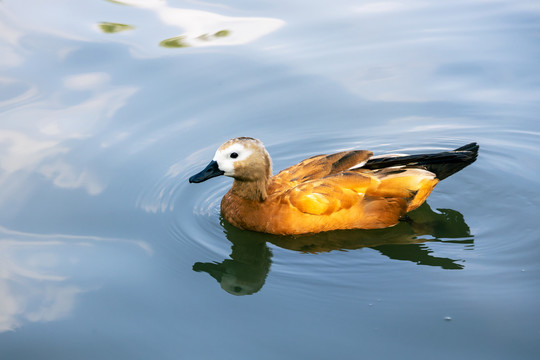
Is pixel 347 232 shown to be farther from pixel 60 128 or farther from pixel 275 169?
pixel 60 128

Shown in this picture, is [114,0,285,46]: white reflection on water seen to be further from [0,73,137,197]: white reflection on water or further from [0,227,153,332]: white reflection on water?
[0,227,153,332]: white reflection on water

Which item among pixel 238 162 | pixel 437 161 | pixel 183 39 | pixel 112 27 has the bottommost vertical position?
pixel 437 161

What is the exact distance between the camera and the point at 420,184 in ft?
25.6

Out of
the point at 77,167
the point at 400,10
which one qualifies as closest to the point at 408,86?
the point at 400,10

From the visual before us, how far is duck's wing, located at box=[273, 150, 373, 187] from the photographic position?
782 cm

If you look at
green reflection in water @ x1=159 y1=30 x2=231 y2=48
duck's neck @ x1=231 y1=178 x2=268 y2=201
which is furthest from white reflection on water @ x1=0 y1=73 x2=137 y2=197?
duck's neck @ x1=231 y1=178 x2=268 y2=201

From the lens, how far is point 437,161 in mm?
7828

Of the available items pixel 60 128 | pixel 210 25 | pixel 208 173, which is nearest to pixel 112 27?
pixel 210 25

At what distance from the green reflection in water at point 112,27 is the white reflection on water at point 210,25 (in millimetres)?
625

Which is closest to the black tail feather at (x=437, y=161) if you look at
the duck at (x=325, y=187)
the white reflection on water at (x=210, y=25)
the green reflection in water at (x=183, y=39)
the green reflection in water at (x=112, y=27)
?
the duck at (x=325, y=187)

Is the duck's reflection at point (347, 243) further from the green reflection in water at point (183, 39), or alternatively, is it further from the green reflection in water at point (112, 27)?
the green reflection in water at point (112, 27)

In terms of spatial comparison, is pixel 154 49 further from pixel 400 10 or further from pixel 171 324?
pixel 171 324

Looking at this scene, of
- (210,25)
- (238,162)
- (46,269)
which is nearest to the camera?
(46,269)

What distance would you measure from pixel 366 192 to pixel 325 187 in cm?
46
